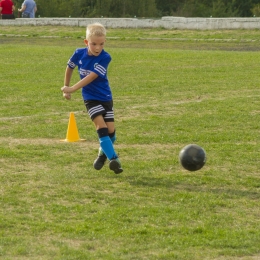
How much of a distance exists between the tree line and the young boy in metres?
42.9

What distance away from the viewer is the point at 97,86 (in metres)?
8.36

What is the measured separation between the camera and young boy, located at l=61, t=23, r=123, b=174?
8133 millimetres

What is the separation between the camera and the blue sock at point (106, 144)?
8.09m

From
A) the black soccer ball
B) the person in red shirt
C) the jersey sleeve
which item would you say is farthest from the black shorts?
the person in red shirt

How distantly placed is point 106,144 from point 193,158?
1.00 metres

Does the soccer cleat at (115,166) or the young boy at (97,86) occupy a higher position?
the young boy at (97,86)

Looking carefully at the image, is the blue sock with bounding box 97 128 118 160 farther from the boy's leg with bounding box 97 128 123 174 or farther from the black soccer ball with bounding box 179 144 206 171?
the black soccer ball with bounding box 179 144 206 171

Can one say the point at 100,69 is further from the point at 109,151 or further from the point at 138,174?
the point at 138,174

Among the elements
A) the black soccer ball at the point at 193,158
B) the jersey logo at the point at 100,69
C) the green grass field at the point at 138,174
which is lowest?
the green grass field at the point at 138,174

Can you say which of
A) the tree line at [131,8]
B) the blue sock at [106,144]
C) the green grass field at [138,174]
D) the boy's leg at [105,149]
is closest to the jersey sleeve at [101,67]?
the boy's leg at [105,149]

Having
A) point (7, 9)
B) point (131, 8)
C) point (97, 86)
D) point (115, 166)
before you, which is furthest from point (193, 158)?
point (131, 8)

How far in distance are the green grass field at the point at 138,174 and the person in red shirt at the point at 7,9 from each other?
1756 cm

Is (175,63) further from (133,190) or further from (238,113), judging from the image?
(133,190)

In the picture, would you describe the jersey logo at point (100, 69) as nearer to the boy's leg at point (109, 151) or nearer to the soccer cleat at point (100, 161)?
the boy's leg at point (109, 151)
